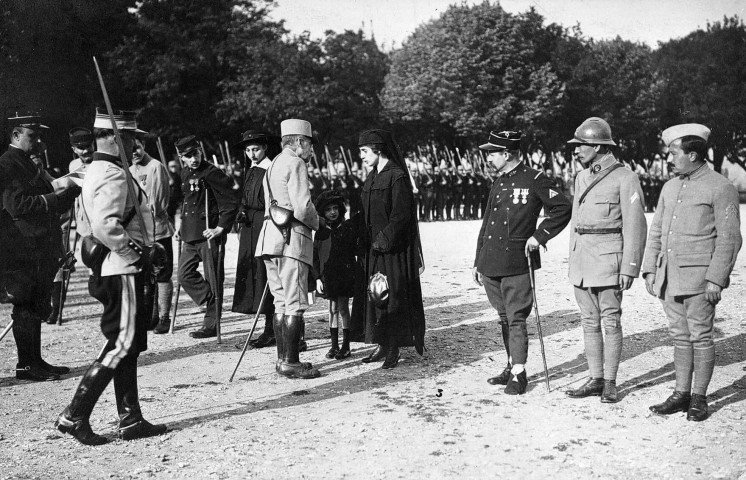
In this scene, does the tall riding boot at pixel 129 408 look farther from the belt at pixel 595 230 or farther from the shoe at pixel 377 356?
the belt at pixel 595 230

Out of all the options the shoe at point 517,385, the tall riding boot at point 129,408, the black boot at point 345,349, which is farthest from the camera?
the black boot at point 345,349

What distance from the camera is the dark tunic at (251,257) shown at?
28.4ft

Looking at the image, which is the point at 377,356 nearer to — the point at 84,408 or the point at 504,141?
the point at 504,141

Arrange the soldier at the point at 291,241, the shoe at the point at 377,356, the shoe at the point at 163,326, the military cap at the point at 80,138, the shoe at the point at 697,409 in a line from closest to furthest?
the shoe at the point at 697,409, the soldier at the point at 291,241, the shoe at the point at 377,356, the military cap at the point at 80,138, the shoe at the point at 163,326

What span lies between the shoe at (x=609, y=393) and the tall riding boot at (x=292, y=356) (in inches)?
95.0

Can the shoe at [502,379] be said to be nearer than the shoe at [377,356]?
Yes

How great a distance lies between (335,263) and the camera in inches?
320

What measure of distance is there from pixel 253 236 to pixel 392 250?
6.15ft

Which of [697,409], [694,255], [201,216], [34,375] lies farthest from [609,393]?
[201,216]

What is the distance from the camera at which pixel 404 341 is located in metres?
7.54

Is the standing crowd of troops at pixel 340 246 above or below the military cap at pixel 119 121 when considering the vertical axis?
below

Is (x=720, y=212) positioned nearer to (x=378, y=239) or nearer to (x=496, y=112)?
(x=378, y=239)

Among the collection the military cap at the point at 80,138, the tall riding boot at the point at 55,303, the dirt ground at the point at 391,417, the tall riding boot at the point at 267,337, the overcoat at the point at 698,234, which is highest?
A: the military cap at the point at 80,138

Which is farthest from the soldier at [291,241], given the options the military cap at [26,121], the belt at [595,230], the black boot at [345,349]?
the belt at [595,230]
